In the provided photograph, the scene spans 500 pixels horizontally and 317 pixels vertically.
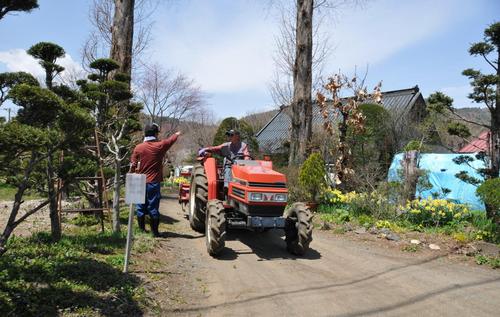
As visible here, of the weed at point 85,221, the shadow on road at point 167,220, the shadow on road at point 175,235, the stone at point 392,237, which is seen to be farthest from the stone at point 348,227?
the weed at point 85,221

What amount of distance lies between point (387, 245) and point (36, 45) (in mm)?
6174

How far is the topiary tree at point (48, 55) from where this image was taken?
497 cm

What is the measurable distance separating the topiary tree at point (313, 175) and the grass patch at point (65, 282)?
5.42m

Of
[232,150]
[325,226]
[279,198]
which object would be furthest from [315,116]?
[279,198]

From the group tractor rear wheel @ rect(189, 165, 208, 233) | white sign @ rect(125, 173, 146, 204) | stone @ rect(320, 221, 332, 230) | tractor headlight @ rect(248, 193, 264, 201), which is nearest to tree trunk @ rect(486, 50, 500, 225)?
stone @ rect(320, 221, 332, 230)

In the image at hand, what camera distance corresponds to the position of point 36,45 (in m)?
4.96

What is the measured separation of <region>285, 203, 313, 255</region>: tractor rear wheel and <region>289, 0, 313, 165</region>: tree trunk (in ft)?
18.8

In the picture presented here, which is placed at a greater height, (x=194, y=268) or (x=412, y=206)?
(x=412, y=206)

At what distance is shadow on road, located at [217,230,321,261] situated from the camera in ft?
19.3

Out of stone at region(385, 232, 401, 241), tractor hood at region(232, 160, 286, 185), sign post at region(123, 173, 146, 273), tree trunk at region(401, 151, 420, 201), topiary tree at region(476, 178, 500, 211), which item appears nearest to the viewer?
sign post at region(123, 173, 146, 273)

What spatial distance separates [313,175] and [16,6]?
709 centimetres

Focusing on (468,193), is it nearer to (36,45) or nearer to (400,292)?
(400,292)

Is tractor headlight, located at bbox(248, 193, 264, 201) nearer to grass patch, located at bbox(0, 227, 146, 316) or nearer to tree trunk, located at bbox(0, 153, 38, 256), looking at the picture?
grass patch, located at bbox(0, 227, 146, 316)

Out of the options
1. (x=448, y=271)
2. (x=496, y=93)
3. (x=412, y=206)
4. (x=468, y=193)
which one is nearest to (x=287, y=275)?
(x=448, y=271)
